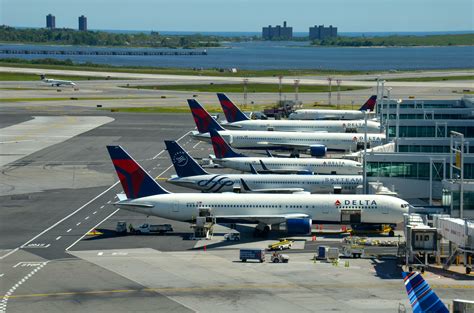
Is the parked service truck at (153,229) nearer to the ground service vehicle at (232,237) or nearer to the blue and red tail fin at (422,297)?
the ground service vehicle at (232,237)

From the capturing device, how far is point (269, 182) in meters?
86.5

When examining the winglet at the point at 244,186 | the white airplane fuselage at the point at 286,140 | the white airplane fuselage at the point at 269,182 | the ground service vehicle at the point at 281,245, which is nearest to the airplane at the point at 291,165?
the white airplane fuselage at the point at 269,182

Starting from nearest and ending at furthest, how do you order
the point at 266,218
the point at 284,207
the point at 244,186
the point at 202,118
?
the point at 266,218, the point at 284,207, the point at 244,186, the point at 202,118

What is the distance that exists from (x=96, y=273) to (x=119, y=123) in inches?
3865

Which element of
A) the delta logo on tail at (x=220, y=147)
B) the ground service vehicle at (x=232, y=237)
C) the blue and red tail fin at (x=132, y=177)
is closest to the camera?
the ground service vehicle at (x=232, y=237)

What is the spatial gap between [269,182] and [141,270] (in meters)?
26.3

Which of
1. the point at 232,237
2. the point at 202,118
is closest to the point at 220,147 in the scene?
the point at 202,118

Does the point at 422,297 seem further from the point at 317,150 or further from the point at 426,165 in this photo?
the point at 317,150

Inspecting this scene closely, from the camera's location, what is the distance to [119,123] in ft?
520

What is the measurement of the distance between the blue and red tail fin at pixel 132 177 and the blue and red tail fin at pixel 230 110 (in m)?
63.1

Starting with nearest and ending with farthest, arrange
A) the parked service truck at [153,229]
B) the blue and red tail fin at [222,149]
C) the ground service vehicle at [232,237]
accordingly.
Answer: the ground service vehicle at [232,237], the parked service truck at [153,229], the blue and red tail fin at [222,149]

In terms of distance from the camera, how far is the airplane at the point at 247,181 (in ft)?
281

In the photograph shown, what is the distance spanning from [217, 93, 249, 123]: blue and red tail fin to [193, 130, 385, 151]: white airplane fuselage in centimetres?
1400

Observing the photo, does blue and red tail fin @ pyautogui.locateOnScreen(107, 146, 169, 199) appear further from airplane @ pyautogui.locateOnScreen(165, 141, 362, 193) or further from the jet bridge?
the jet bridge
